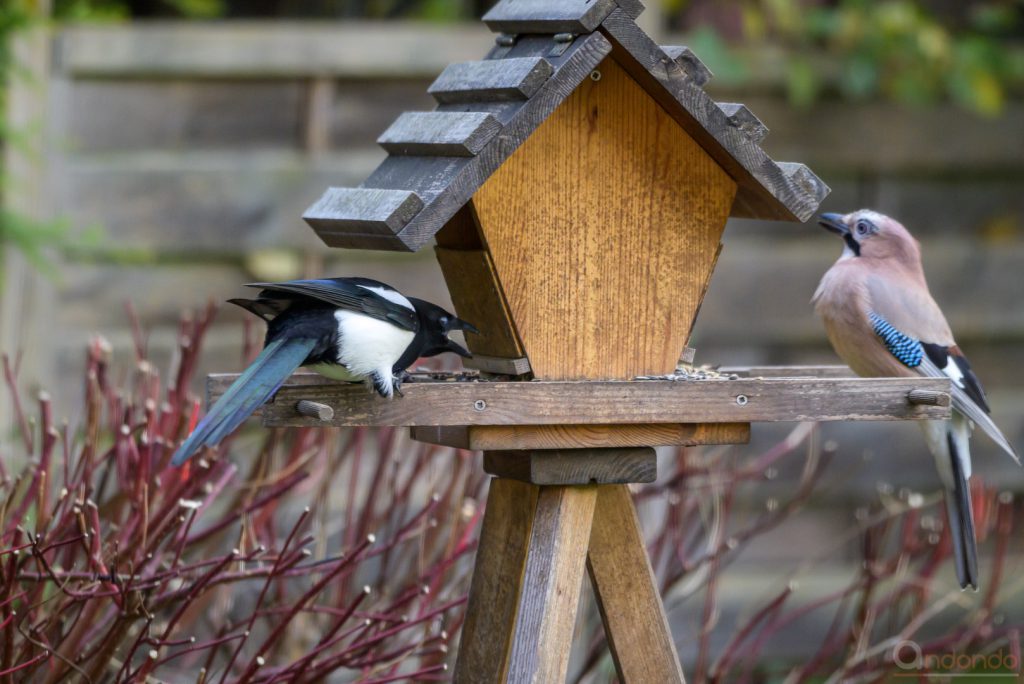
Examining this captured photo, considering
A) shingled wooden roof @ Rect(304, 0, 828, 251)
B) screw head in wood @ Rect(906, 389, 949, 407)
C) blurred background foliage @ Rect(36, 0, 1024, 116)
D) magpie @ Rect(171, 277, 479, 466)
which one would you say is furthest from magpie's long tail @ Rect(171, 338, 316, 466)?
blurred background foliage @ Rect(36, 0, 1024, 116)

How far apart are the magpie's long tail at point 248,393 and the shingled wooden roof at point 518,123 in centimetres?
24

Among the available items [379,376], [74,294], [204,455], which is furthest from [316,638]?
[74,294]

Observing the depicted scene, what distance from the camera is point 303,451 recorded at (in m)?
3.00

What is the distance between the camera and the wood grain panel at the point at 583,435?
218 centimetres

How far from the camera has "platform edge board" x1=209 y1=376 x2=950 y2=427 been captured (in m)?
2.07

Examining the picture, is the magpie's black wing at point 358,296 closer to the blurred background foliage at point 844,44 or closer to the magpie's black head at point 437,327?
the magpie's black head at point 437,327

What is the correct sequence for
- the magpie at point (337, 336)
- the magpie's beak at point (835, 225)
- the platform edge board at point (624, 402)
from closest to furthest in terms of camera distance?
the magpie at point (337, 336) < the platform edge board at point (624, 402) < the magpie's beak at point (835, 225)

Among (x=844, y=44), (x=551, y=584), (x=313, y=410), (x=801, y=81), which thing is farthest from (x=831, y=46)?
(x=313, y=410)

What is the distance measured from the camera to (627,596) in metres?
2.41

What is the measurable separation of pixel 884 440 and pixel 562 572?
300cm

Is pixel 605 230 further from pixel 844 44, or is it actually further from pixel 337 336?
pixel 844 44

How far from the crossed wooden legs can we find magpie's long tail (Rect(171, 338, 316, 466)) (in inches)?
22.2

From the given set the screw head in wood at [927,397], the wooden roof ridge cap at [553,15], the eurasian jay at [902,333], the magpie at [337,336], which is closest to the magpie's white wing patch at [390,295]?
the magpie at [337,336]

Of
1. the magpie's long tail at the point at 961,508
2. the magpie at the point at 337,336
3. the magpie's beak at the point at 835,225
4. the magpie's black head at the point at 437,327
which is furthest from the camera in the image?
the magpie's beak at the point at 835,225
